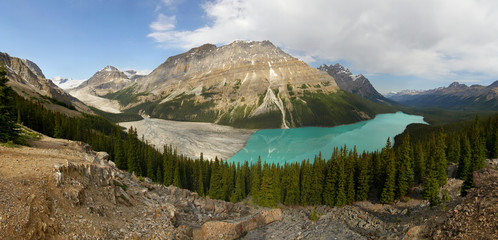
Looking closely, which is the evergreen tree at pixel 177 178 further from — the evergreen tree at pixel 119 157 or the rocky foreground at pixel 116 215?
the rocky foreground at pixel 116 215

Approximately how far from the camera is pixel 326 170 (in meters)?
54.9

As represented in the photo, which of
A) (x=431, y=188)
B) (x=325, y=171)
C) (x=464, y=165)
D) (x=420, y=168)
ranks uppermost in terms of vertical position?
(x=464, y=165)

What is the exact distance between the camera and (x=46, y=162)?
53.0ft

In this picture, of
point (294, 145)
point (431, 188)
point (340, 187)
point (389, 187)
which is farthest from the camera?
point (294, 145)

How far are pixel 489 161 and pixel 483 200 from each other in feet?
155

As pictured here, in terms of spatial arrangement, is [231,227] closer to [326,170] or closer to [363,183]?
[363,183]

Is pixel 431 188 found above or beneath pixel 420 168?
beneath

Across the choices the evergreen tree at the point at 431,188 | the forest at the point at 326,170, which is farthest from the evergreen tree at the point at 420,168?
the evergreen tree at the point at 431,188

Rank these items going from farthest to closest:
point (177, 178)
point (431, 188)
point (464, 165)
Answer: point (177, 178)
point (464, 165)
point (431, 188)

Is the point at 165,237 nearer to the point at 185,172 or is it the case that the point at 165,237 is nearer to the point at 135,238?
the point at 135,238

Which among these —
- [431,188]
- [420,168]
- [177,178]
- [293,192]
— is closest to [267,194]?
[293,192]

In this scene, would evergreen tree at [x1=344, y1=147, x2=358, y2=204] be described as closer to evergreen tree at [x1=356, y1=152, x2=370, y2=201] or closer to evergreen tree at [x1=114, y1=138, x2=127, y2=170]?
evergreen tree at [x1=356, y1=152, x2=370, y2=201]

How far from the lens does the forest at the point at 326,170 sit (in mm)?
40750

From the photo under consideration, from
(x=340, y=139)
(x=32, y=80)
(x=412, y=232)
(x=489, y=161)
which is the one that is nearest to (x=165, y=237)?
(x=412, y=232)
